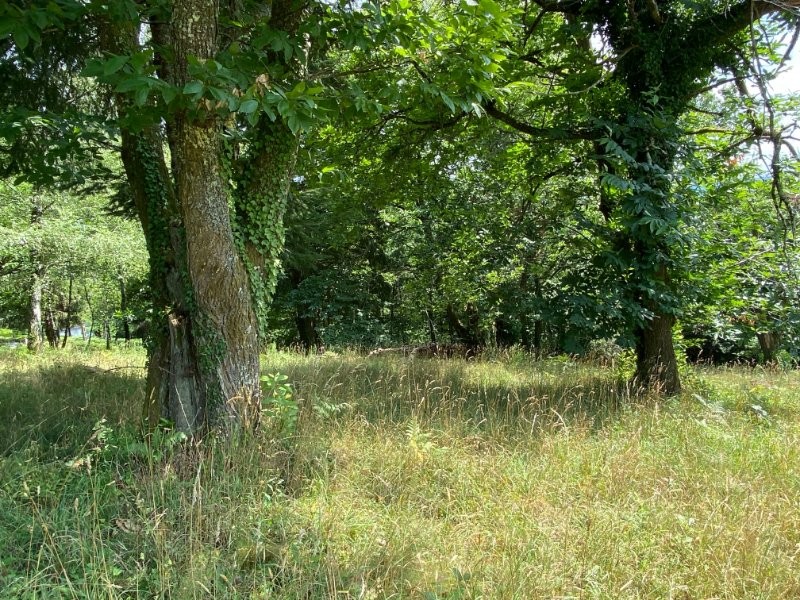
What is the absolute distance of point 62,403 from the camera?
5.43 metres

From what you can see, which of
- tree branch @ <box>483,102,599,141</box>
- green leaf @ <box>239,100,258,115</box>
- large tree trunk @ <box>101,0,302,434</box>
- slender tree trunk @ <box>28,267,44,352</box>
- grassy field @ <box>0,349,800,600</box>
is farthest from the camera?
slender tree trunk @ <box>28,267,44,352</box>

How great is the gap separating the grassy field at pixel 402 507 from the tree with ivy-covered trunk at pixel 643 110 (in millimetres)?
1649

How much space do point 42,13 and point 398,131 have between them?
5712 mm

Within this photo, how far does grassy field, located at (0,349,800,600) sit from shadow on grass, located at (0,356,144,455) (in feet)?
0.15

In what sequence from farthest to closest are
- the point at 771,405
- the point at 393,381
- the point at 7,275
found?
the point at 7,275 → the point at 393,381 → the point at 771,405

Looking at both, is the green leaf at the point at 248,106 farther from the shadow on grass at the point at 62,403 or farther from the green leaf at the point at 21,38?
the shadow on grass at the point at 62,403

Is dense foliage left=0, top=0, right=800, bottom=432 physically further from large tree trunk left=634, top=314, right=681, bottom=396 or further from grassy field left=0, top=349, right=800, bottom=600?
grassy field left=0, top=349, right=800, bottom=600

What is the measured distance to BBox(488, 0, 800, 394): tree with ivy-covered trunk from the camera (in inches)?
227

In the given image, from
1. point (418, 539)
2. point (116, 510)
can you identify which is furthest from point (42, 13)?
point (418, 539)

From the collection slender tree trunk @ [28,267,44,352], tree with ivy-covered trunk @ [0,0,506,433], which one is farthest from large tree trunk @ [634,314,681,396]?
slender tree trunk @ [28,267,44,352]

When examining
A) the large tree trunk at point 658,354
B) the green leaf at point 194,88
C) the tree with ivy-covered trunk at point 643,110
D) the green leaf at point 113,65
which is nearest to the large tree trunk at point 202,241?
the green leaf at point 194,88

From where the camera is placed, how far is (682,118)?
274 inches

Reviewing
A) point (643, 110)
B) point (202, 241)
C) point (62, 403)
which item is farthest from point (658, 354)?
point (62, 403)

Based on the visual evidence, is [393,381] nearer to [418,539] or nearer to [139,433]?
[139,433]
